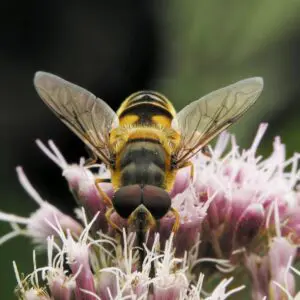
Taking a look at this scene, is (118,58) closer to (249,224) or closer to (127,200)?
(249,224)

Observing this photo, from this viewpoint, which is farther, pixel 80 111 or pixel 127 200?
pixel 80 111

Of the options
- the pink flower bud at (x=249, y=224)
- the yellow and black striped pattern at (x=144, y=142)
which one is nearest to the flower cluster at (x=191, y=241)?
the pink flower bud at (x=249, y=224)

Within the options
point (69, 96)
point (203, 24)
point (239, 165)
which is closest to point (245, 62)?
point (203, 24)

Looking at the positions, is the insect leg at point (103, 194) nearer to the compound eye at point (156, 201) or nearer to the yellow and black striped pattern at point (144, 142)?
the yellow and black striped pattern at point (144, 142)

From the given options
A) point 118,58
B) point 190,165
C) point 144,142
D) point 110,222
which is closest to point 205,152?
point 190,165

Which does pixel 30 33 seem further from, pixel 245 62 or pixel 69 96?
pixel 69 96

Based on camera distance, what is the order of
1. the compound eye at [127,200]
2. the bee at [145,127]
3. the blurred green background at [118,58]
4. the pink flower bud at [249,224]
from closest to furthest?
the compound eye at [127,200] < the bee at [145,127] < the pink flower bud at [249,224] < the blurred green background at [118,58]
